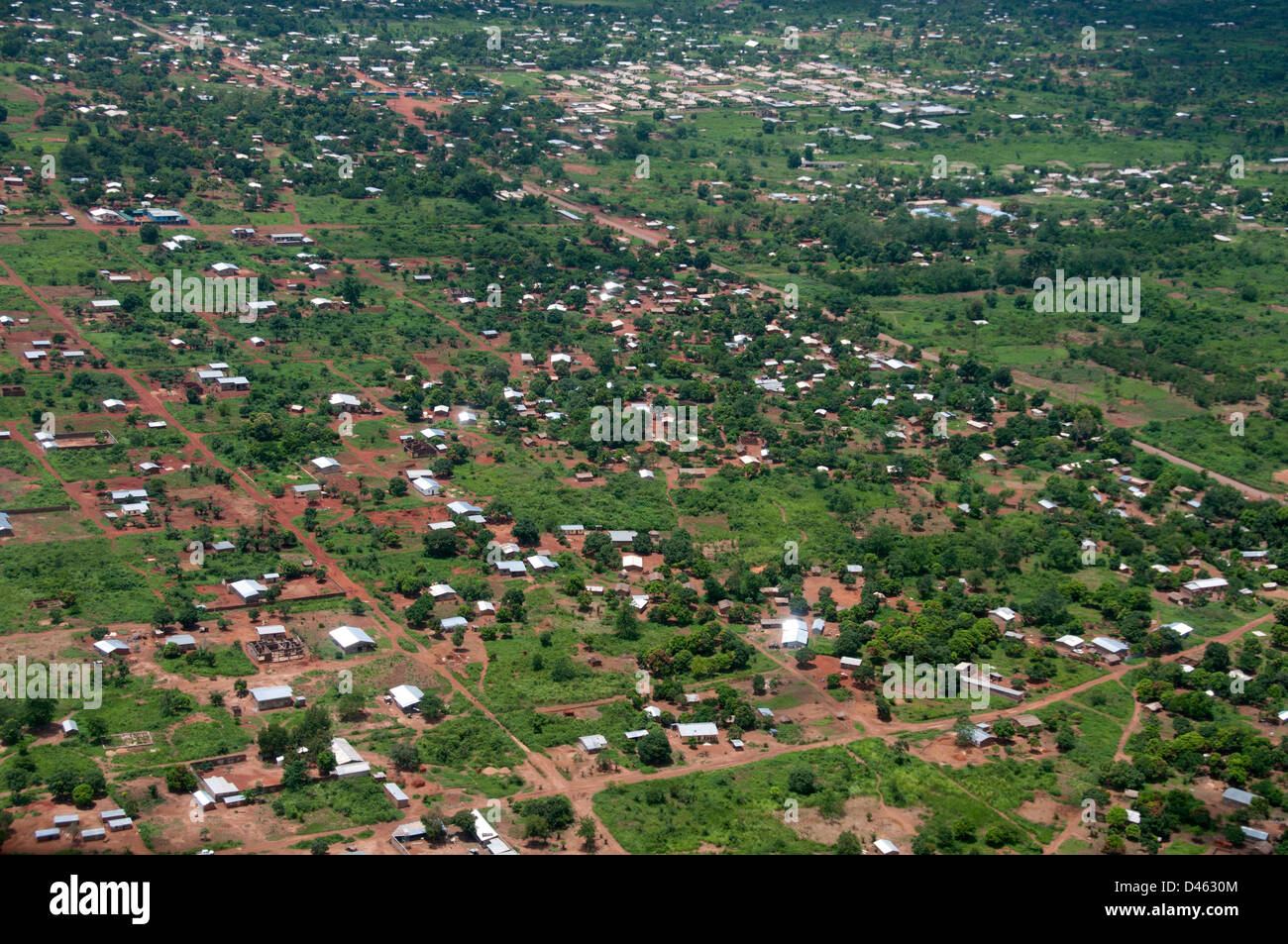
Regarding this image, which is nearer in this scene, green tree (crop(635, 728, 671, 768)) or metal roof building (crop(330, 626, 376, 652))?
green tree (crop(635, 728, 671, 768))

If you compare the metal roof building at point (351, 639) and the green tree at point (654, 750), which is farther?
the metal roof building at point (351, 639)

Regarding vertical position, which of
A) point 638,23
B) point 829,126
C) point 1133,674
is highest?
point 638,23

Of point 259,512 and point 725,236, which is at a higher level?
point 725,236

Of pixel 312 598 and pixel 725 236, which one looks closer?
pixel 312 598

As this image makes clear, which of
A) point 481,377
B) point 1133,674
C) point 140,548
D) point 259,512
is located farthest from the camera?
point 481,377

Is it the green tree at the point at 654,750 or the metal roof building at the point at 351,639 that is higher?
the metal roof building at the point at 351,639

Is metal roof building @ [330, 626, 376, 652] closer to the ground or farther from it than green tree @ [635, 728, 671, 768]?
farther from it

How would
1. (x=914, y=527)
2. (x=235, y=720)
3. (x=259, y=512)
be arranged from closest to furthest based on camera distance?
(x=235, y=720), (x=259, y=512), (x=914, y=527)

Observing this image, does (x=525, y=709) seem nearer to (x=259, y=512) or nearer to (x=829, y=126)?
(x=259, y=512)

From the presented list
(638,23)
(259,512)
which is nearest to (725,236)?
(259,512)

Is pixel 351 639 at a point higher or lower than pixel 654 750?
higher

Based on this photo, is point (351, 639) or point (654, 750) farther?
point (351, 639)
